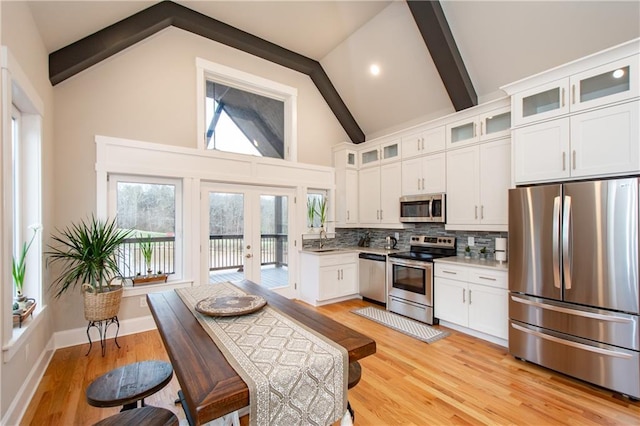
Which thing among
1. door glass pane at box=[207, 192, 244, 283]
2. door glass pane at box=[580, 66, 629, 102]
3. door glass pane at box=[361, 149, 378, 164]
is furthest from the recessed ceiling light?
door glass pane at box=[207, 192, 244, 283]

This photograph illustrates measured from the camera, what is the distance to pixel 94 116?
336cm

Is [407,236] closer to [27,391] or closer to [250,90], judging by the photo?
[250,90]

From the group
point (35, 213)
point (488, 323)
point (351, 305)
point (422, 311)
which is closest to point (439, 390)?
point (488, 323)

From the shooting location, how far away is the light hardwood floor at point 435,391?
2.07 m

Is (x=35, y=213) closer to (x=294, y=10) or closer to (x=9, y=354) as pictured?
(x=9, y=354)

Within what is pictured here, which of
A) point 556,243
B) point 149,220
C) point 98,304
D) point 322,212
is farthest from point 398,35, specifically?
point 98,304

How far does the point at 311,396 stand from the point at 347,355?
0.22 metres

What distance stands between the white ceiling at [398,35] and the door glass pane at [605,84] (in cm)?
71

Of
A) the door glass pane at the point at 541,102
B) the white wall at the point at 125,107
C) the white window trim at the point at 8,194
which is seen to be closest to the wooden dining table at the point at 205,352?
the white window trim at the point at 8,194

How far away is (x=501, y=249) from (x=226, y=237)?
369cm

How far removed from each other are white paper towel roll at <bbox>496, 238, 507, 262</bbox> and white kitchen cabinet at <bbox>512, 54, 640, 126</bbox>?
1.35m

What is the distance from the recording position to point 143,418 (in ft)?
4.28

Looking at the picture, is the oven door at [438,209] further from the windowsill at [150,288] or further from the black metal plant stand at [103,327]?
the black metal plant stand at [103,327]

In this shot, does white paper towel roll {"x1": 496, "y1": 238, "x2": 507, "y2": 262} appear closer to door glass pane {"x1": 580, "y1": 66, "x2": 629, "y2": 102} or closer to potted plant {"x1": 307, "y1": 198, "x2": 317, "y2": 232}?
door glass pane {"x1": 580, "y1": 66, "x2": 629, "y2": 102}
